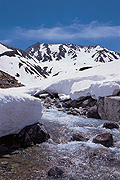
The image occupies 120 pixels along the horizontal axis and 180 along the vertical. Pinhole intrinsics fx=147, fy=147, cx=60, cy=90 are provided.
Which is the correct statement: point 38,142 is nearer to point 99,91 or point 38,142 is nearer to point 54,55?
point 99,91

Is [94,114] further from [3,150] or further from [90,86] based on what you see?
[3,150]

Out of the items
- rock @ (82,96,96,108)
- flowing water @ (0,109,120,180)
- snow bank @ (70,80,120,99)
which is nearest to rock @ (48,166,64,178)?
flowing water @ (0,109,120,180)

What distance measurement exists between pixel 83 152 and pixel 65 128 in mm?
3351

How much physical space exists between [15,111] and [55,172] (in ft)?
9.79

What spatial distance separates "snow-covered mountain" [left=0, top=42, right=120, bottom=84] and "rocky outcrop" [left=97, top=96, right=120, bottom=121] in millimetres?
51092

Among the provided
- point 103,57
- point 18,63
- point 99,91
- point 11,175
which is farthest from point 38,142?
point 103,57

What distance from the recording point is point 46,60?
155m

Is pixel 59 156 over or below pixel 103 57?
below

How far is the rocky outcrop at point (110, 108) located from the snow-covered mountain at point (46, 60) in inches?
2011

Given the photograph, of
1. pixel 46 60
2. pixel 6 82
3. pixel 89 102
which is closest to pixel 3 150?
pixel 89 102

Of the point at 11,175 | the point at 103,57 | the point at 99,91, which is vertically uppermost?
the point at 103,57

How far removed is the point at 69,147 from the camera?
658cm

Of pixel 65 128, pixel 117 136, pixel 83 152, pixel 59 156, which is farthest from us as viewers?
pixel 65 128

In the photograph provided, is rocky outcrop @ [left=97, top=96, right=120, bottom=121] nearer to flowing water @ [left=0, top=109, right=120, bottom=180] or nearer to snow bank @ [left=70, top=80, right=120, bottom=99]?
snow bank @ [left=70, top=80, right=120, bottom=99]
